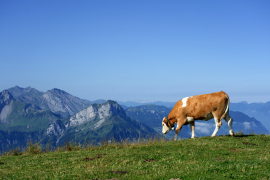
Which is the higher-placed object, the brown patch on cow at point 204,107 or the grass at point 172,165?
the brown patch on cow at point 204,107

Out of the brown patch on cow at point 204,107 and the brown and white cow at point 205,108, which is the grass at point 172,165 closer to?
the brown and white cow at point 205,108

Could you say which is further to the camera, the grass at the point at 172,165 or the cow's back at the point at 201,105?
the cow's back at the point at 201,105

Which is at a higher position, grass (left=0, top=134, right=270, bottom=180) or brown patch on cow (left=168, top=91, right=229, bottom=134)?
brown patch on cow (left=168, top=91, right=229, bottom=134)

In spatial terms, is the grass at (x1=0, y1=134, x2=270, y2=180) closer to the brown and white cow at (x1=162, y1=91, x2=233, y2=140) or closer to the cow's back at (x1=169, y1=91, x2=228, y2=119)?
the brown and white cow at (x1=162, y1=91, x2=233, y2=140)

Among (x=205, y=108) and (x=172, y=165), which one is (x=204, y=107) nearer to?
(x=205, y=108)

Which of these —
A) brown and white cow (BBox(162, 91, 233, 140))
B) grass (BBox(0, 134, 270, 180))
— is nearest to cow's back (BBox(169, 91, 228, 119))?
brown and white cow (BBox(162, 91, 233, 140))

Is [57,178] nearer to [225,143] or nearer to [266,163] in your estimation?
[266,163]

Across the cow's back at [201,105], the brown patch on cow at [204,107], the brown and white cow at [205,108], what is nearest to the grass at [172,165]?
the brown and white cow at [205,108]

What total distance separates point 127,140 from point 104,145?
Answer: 1649 millimetres

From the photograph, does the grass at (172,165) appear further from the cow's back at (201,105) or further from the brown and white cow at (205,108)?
the cow's back at (201,105)

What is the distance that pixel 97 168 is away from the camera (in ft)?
32.4

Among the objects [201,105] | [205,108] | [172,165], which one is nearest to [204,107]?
[205,108]

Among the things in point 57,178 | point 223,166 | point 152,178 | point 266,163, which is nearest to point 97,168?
point 57,178

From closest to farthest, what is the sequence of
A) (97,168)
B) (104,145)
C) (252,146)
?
(97,168)
(252,146)
(104,145)
